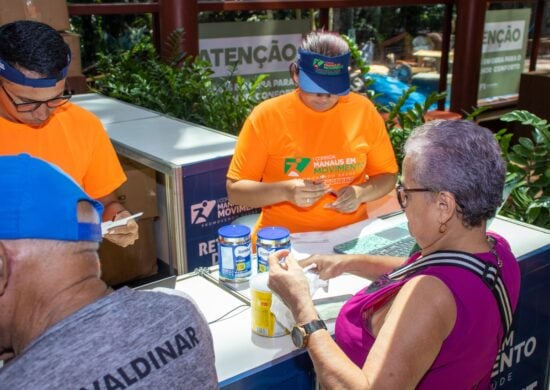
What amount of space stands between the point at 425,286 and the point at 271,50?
548cm

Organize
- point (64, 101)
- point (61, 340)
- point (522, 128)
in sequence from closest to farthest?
point (61, 340)
point (64, 101)
point (522, 128)

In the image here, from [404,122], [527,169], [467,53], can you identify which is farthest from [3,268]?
[467,53]

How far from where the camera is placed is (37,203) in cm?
108

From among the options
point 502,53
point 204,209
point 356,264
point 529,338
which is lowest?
point 529,338

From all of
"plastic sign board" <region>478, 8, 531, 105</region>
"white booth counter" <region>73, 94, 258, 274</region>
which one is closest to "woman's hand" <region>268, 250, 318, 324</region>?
"white booth counter" <region>73, 94, 258, 274</region>

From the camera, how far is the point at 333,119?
2.79 meters

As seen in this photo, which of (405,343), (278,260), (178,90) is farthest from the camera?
(178,90)

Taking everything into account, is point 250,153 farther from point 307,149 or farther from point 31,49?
point 31,49

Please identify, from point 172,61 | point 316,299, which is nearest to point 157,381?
point 316,299

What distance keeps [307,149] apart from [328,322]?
0.98 m

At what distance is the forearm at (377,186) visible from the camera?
9.24ft

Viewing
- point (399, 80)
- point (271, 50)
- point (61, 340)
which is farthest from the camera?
point (399, 80)

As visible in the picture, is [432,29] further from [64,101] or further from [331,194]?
[64,101]

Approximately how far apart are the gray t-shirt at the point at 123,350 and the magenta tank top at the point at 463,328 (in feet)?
2.07
